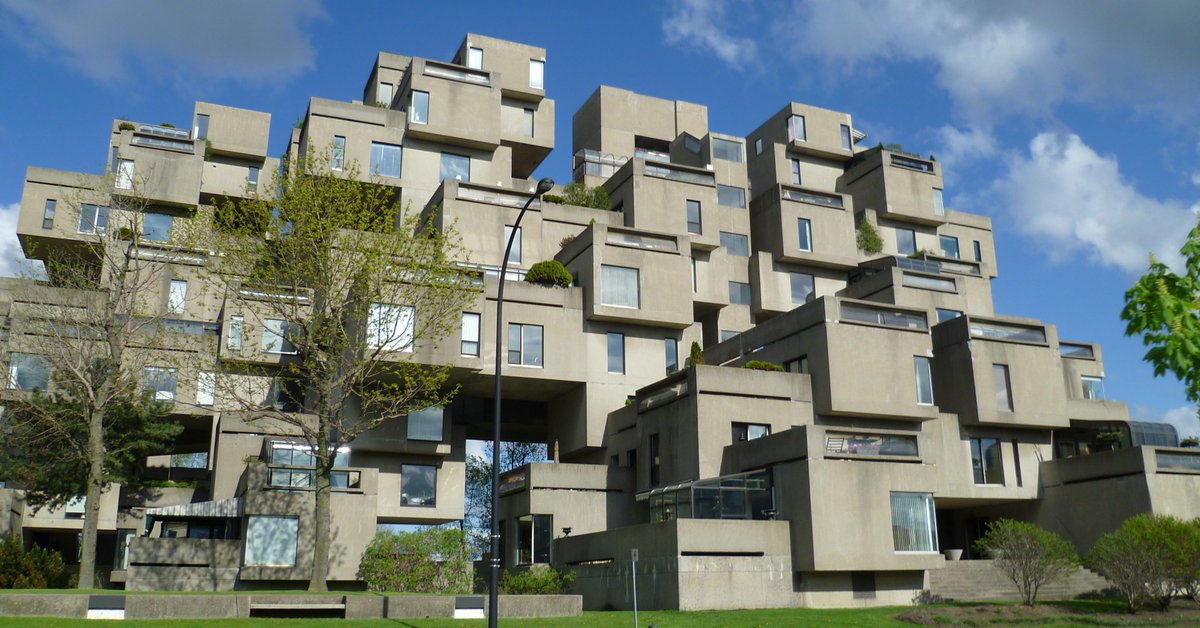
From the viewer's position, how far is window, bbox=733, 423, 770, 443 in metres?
36.6

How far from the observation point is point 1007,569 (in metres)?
29.2

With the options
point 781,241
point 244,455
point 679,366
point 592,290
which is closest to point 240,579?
point 244,455

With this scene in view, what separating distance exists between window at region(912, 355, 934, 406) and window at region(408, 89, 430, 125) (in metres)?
28.0

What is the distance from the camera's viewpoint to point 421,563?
32.3 m

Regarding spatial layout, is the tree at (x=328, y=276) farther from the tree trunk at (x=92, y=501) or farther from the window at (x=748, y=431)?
the window at (x=748, y=431)

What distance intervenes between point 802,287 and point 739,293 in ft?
13.0

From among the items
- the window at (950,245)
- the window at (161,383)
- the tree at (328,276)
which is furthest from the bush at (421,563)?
the window at (950,245)

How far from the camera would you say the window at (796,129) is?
6081 centimetres

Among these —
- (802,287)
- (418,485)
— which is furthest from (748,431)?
(802,287)

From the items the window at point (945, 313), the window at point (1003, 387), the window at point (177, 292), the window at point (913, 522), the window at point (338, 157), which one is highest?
the window at point (338, 157)

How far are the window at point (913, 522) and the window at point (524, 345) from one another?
16.3m

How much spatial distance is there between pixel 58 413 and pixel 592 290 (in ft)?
72.0

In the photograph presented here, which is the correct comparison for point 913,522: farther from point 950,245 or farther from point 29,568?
point 950,245

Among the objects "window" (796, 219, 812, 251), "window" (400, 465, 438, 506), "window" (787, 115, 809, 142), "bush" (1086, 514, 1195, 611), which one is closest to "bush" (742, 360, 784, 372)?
"bush" (1086, 514, 1195, 611)
